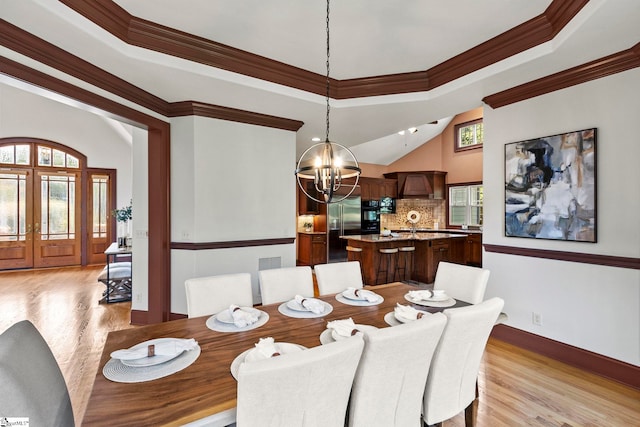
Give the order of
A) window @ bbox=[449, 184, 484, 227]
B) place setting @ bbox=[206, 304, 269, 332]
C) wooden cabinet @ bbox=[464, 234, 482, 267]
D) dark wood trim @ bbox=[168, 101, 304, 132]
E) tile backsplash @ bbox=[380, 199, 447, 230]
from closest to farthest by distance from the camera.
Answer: place setting @ bbox=[206, 304, 269, 332], dark wood trim @ bbox=[168, 101, 304, 132], wooden cabinet @ bbox=[464, 234, 482, 267], window @ bbox=[449, 184, 484, 227], tile backsplash @ bbox=[380, 199, 447, 230]

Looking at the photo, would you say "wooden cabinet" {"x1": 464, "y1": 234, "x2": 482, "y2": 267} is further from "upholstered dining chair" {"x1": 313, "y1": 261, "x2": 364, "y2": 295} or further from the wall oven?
"upholstered dining chair" {"x1": 313, "y1": 261, "x2": 364, "y2": 295}

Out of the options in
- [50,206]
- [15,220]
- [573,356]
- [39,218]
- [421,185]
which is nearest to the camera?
[573,356]

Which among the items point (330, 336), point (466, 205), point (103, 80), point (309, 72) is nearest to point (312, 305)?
point (330, 336)

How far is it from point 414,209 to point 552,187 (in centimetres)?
613

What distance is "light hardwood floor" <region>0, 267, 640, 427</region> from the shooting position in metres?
2.03

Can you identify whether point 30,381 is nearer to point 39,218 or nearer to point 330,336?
point 330,336

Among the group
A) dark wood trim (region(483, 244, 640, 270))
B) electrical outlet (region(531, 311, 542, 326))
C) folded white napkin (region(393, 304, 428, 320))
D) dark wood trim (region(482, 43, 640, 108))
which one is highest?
dark wood trim (region(482, 43, 640, 108))

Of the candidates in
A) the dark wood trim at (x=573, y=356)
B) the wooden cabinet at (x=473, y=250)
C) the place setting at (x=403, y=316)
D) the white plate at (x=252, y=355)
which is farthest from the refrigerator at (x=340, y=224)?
the white plate at (x=252, y=355)

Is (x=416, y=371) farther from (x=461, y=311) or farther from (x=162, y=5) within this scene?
(x=162, y=5)

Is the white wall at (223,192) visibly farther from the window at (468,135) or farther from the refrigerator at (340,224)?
the window at (468,135)

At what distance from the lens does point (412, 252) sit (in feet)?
19.3

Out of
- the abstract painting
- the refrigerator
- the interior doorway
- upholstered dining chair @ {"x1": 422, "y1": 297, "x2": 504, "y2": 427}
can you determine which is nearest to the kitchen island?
the refrigerator

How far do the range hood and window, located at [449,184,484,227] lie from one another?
0.34m

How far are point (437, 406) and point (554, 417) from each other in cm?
114
